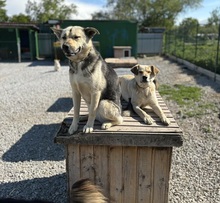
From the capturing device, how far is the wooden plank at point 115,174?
2517 millimetres

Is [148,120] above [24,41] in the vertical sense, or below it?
below

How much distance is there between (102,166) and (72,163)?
12.1 inches

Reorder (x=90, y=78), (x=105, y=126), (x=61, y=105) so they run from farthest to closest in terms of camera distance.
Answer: (x=61, y=105) → (x=105, y=126) → (x=90, y=78)

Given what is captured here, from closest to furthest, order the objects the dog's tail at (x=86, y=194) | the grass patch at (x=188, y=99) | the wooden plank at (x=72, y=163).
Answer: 1. the dog's tail at (x=86, y=194)
2. the wooden plank at (x=72, y=163)
3. the grass patch at (x=188, y=99)

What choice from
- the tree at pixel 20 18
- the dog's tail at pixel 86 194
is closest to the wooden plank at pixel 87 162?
the dog's tail at pixel 86 194

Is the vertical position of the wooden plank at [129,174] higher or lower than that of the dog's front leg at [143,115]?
lower

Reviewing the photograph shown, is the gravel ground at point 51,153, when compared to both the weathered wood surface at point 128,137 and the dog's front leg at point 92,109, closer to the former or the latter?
the weathered wood surface at point 128,137

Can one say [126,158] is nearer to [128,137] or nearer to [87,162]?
[128,137]

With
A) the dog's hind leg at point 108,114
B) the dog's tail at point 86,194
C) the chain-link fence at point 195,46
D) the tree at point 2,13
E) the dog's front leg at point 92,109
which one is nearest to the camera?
the dog's tail at point 86,194

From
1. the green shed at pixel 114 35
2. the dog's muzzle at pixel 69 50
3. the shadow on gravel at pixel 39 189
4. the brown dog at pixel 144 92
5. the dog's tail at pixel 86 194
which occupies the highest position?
the green shed at pixel 114 35

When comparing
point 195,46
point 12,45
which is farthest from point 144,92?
point 12,45

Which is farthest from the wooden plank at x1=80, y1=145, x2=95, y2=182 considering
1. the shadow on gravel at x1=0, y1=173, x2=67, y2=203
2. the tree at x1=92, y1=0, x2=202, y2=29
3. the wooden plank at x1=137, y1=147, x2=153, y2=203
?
the tree at x1=92, y1=0, x2=202, y2=29

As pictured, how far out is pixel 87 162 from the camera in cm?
254

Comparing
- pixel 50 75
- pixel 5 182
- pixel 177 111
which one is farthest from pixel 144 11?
pixel 5 182
